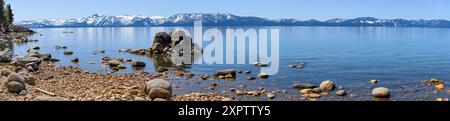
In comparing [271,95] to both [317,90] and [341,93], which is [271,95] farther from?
[341,93]

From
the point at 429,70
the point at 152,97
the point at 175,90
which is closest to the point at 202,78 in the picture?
the point at 175,90

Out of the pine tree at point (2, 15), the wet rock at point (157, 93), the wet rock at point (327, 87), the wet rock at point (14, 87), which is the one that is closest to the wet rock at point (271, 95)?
the wet rock at point (327, 87)

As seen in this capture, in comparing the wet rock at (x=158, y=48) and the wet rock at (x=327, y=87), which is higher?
the wet rock at (x=158, y=48)

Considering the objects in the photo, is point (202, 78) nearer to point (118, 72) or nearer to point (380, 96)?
point (118, 72)

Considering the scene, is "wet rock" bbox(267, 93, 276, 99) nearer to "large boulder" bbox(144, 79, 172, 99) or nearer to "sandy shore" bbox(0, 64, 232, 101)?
"sandy shore" bbox(0, 64, 232, 101)

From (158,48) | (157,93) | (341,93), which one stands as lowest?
A: (341,93)

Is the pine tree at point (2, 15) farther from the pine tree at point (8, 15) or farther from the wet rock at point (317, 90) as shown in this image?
the wet rock at point (317, 90)

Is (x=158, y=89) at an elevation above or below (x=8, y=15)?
below

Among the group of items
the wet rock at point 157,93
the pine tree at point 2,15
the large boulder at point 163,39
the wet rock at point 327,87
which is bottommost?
the wet rock at point 327,87

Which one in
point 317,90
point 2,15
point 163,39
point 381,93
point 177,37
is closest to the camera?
point 381,93

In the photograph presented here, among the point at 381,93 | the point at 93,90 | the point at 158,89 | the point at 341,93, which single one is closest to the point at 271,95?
the point at 341,93

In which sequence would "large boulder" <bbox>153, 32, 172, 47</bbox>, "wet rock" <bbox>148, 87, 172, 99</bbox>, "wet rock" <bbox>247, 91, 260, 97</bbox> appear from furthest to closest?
"large boulder" <bbox>153, 32, 172, 47</bbox> < "wet rock" <bbox>247, 91, 260, 97</bbox> < "wet rock" <bbox>148, 87, 172, 99</bbox>

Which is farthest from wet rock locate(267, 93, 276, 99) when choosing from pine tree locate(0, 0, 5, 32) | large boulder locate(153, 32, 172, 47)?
pine tree locate(0, 0, 5, 32)

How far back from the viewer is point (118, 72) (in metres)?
38.1
